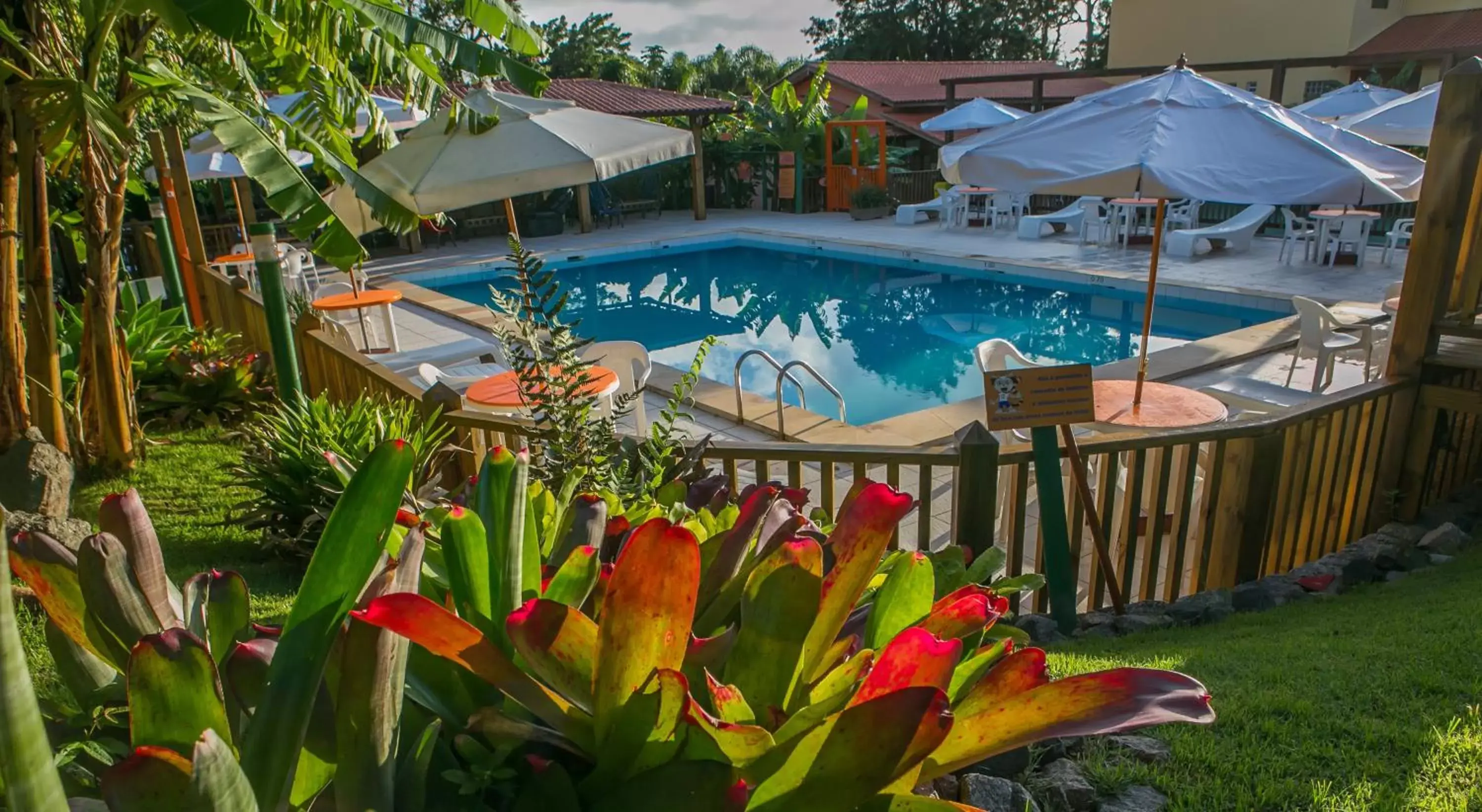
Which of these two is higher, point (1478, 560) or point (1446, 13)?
point (1446, 13)

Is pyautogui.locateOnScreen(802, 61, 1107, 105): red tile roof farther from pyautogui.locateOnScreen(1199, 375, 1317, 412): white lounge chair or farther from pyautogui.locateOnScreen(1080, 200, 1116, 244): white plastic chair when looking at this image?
pyautogui.locateOnScreen(1199, 375, 1317, 412): white lounge chair

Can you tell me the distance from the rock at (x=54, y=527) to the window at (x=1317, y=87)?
29.8 m

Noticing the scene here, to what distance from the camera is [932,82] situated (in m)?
29.1

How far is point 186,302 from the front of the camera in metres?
8.98

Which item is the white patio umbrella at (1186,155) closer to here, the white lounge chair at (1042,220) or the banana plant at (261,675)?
the banana plant at (261,675)

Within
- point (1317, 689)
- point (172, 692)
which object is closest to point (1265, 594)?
point (1317, 689)

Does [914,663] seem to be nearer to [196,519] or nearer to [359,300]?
[196,519]

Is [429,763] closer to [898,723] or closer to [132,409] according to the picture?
[898,723]

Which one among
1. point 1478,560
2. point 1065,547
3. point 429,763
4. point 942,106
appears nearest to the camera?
point 429,763

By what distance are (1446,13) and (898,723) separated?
33303 millimetres

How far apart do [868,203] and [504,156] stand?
16.9 metres

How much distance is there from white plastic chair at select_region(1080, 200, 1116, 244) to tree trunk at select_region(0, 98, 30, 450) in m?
15.9

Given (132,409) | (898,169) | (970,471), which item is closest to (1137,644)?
(970,471)

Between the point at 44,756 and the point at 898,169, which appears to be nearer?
the point at 44,756
